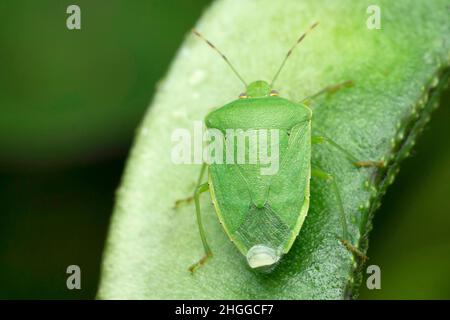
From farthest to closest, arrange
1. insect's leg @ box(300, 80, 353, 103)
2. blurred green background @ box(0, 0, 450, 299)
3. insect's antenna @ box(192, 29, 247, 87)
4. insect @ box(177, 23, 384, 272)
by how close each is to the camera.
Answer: blurred green background @ box(0, 0, 450, 299) < insect's antenna @ box(192, 29, 247, 87) < insect's leg @ box(300, 80, 353, 103) < insect @ box(177, 23, 384, 272)

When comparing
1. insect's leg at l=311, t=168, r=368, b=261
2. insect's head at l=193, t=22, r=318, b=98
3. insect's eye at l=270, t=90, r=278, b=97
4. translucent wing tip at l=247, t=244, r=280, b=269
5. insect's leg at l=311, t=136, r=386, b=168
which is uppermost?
insect's head at l=193, t=22, r=318, b=98

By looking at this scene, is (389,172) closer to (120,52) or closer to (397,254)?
(397,254)

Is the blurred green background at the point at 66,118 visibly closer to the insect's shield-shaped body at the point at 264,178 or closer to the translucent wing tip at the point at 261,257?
the insect's shield-shaped body at the point at 264,178

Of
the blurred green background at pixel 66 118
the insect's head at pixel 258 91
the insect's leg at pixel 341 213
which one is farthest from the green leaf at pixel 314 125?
the blurred green background at pixel 66 118

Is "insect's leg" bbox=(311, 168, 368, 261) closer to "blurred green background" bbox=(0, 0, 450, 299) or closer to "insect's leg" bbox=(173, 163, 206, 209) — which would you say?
"insect's leg" bbox=(173, 163, 206, 209)

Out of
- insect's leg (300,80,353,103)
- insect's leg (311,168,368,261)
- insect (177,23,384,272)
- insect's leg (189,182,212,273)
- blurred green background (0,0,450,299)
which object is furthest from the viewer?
blurred green background (0,0,450,299)

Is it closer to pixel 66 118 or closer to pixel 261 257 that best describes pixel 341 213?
Result: pixel 261 257

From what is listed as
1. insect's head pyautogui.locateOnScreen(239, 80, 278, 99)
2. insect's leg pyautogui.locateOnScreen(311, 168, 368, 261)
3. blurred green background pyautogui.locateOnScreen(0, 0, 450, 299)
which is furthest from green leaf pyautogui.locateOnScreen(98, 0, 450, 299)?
blurred green background pyautogui.locateOnScreen(0, 0, 450, 299)
